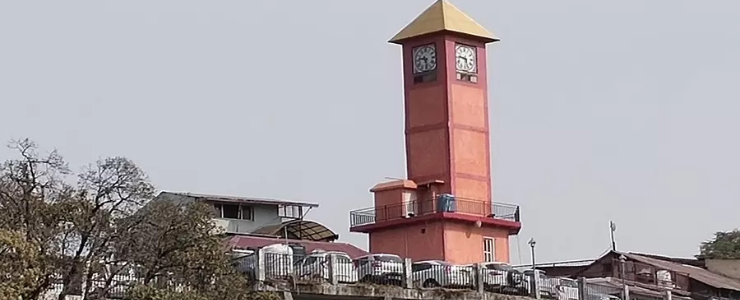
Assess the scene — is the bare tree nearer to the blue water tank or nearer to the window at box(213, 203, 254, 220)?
the blue water tank

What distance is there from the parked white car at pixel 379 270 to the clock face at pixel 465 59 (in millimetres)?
15924

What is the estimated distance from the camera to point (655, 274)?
67375 mm

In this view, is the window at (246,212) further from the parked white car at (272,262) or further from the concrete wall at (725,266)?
the parked white car at (272,262)

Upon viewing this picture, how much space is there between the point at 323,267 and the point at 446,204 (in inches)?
613

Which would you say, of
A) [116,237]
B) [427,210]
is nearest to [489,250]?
[427,210]

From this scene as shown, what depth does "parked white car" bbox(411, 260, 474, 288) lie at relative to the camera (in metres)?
49.4

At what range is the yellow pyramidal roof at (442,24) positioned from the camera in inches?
2482

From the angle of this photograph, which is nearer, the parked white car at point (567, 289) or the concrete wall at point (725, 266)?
the parked white car at point (567, 289)

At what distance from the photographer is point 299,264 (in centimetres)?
4559

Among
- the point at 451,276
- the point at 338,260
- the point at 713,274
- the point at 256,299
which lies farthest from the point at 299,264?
the point at 713,274

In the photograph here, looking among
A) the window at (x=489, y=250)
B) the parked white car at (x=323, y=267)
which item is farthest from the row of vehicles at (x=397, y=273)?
the window at (x=489, y=250)

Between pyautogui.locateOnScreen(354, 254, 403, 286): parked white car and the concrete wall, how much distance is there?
103 ft

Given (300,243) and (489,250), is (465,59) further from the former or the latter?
(300,243)

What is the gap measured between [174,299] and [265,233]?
35711 mm
